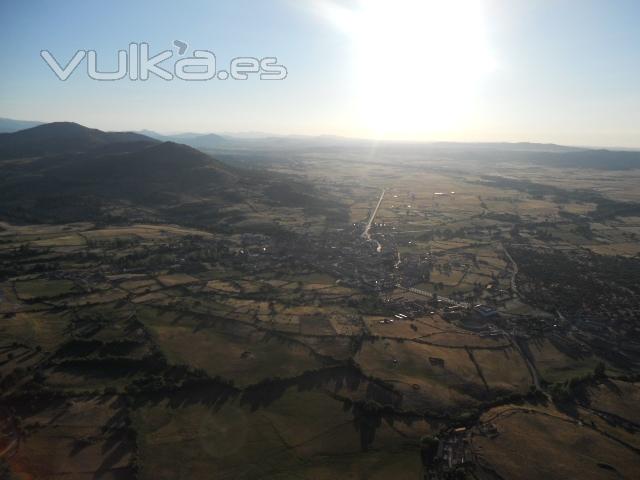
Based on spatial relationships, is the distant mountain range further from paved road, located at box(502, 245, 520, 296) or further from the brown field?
the brown field

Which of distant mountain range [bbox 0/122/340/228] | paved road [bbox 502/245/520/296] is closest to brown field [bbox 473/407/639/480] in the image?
paved road [bbox 502/245/520/296]

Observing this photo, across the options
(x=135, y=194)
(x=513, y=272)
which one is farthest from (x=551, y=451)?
(x=135, y=194)

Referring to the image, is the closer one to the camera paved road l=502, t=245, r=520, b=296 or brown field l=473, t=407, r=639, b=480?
brown field l=473, t=407, r=639, b=480

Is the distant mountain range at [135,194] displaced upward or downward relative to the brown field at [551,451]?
upward

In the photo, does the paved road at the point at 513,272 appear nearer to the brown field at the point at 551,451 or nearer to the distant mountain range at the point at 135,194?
the brown field at the point at 551,451

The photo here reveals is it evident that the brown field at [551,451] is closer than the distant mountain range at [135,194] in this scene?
Yes

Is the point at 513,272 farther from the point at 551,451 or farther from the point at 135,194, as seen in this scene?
the point at 135,194

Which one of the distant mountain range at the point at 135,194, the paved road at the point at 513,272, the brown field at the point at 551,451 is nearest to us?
the brown field at the point at 551,451

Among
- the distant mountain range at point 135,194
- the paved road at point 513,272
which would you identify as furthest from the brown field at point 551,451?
the distant mountain range at point 135,194

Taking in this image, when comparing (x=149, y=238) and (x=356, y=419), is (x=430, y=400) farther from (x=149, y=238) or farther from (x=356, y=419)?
(x=149, y=238)

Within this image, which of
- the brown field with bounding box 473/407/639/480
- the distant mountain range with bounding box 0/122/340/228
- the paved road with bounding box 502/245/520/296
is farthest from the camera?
the distant mountain range with bounding box 0/122/340/228

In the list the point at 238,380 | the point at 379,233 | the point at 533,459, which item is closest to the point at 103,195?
the point at 379,233
